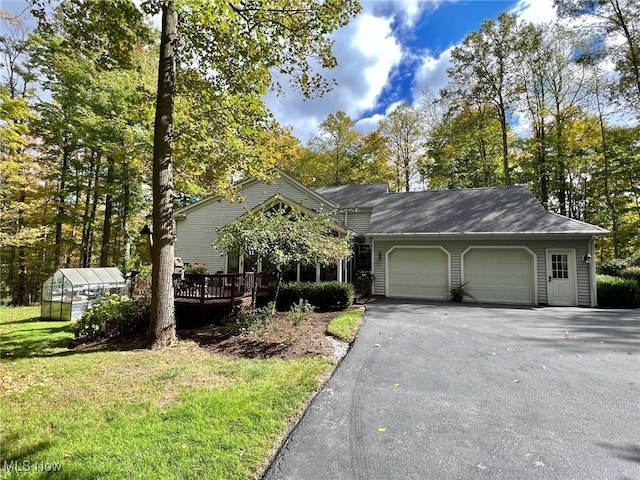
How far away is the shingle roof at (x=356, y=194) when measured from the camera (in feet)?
53.1

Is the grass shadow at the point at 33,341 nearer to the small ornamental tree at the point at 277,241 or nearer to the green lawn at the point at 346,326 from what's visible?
the small ornamental tree at the point at 277,241

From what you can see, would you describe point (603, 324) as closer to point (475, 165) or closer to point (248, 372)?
point (248, 372)

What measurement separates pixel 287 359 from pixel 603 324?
791 centimetres

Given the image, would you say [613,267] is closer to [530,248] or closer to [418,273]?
[530,248]

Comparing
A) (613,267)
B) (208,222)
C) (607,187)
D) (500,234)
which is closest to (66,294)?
(208,222)

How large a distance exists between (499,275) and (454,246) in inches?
76.1

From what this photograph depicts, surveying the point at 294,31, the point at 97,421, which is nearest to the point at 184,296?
the point at 97,421

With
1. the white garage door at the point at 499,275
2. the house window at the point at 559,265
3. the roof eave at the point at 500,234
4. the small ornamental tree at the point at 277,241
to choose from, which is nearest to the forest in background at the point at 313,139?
the small ornamental tree at the point at 277,241

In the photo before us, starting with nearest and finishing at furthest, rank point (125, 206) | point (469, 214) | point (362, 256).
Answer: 1. point (469, 214)
2. point (362, 256)
3. point (125, 206)

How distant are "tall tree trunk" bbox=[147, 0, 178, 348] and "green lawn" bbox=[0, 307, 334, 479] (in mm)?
714

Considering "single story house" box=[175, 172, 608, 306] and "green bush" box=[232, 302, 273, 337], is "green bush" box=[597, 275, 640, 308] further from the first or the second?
"green bush" box=[232, 302, 273, 337]

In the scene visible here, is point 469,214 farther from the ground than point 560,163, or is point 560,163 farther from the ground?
point 560,163

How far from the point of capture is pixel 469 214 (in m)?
13.5

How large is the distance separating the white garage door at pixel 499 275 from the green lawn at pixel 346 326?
5888 mm
